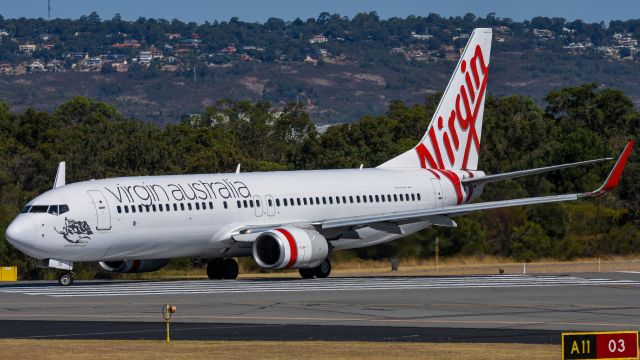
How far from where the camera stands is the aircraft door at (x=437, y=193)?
58.3 metres

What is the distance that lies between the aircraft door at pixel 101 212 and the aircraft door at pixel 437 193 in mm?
15827

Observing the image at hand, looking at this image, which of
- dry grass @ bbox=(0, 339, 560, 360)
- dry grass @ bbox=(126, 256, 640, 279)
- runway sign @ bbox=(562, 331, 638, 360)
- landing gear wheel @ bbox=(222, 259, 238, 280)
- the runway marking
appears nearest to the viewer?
runway sign @ bbox=(562, 331, 638, 360)

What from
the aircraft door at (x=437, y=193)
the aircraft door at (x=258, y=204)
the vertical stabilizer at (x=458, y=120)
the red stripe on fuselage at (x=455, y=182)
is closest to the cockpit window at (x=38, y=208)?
the aircraft door at (x=258, y=204)

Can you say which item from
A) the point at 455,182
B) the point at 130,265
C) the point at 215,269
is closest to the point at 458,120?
the point at 455,182

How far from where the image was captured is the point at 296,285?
47.5 metres

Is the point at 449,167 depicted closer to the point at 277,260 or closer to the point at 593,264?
the point at 593,264

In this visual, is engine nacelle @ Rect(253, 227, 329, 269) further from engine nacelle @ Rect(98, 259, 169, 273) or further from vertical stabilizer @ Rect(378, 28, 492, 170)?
vertical stabilizer @ Rect(378, 28, 492, 170)

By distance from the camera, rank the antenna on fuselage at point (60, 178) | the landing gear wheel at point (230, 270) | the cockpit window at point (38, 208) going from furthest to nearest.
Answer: the landing gear wheel at point (230, 270), the antenna on fuselage at point (60, 178), the cockpit window at point (38, 208)

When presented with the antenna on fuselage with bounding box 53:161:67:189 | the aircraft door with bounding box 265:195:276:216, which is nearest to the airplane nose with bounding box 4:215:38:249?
the antenna on fuselage with bounding box 53:161:67:189

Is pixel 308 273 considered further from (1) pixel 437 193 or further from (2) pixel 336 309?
(2) pixel 336 309

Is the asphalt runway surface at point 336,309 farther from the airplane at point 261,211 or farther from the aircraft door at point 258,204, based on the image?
the aircraft door at point 258,204

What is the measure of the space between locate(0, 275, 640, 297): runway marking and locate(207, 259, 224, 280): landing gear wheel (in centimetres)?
251

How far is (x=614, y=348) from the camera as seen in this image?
20.0 meters

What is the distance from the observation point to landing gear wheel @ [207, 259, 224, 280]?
2132 inches
